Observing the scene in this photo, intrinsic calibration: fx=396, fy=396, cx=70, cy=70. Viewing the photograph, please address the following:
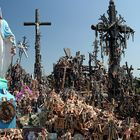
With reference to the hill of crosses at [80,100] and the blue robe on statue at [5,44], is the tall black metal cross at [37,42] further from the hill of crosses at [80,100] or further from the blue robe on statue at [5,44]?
the blue robe on statue at [5,44]

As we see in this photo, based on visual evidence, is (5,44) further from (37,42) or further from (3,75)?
(37,42)

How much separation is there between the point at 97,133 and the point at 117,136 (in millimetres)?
406

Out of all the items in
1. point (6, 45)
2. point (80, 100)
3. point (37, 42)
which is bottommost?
point (80, 100)

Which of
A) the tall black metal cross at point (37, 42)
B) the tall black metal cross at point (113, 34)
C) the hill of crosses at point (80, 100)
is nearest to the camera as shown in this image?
the hill of crosses at point (80, 100)

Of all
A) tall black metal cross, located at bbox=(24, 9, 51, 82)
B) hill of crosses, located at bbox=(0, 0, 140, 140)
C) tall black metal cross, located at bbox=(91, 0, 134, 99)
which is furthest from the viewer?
tall black metal cross, located at bbox=(24, 9, 51, 82)

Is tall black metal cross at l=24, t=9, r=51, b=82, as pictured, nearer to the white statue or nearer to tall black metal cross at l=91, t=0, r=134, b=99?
tall black metal cross at l=91, t=0, r=134, b=99

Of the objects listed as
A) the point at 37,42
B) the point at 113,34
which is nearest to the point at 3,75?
the point at 113,34

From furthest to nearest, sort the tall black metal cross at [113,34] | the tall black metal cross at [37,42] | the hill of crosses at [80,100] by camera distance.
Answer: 1. the tall black metal cross at [37,42]
2. the tall black metal cross at [113,34]
3. the hill of crosses at [80,100]

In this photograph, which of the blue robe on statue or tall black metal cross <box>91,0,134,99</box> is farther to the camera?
tall black metal cross <box>91,0,134,99</box>

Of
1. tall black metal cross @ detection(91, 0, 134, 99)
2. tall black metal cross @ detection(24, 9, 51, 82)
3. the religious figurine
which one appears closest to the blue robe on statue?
the religious figurine

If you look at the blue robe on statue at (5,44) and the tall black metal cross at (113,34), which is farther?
the tall black metal cross at (113,34)

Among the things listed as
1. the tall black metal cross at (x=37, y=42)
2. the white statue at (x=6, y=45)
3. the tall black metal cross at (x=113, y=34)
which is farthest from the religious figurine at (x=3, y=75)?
the tall black metal cross at (x=37, y=42)

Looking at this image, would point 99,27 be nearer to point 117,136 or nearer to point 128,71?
point 128,71

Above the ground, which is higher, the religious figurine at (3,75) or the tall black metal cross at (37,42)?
the tall black metal cross at (37,42)
